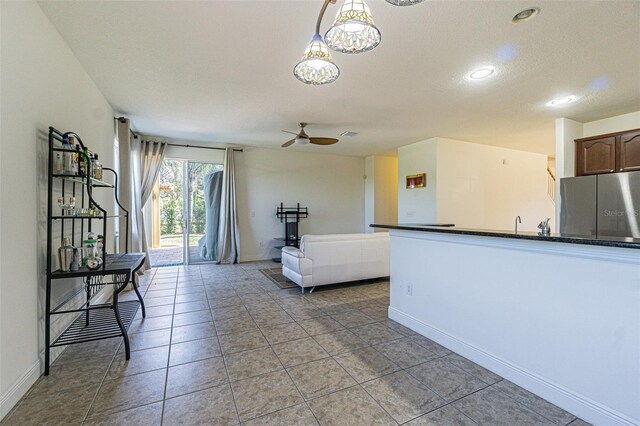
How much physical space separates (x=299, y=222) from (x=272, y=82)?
4.63m

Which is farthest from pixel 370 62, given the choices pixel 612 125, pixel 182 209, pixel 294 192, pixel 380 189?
pixel 380 189

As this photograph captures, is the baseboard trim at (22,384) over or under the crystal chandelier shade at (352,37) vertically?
under

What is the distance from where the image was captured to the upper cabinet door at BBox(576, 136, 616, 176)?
4.17 meters

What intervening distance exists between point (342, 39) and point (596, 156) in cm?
509

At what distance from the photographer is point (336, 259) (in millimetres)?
4320

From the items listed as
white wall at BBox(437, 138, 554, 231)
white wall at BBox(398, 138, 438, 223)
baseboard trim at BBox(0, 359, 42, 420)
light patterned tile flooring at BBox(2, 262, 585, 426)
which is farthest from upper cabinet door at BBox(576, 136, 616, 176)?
baseboard trim at BBox(0, 359, 42, 420)

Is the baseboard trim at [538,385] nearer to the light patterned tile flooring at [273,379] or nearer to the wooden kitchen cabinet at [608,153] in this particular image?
the light patterned tile flooring at [273,379]

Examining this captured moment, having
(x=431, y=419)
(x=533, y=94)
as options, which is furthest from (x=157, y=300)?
(x=533, y=94)

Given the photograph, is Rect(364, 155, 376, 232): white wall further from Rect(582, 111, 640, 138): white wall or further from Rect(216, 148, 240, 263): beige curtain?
Rect(582, 111, 640, 138): white wall

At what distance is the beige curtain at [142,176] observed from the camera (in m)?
5.33

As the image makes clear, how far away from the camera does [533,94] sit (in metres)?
3.55

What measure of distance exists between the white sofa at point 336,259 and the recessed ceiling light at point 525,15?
3.10m

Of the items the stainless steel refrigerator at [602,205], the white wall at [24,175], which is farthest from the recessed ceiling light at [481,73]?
the white wall at [24,175]

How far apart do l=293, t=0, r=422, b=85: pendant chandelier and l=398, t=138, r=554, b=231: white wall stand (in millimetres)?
4652
